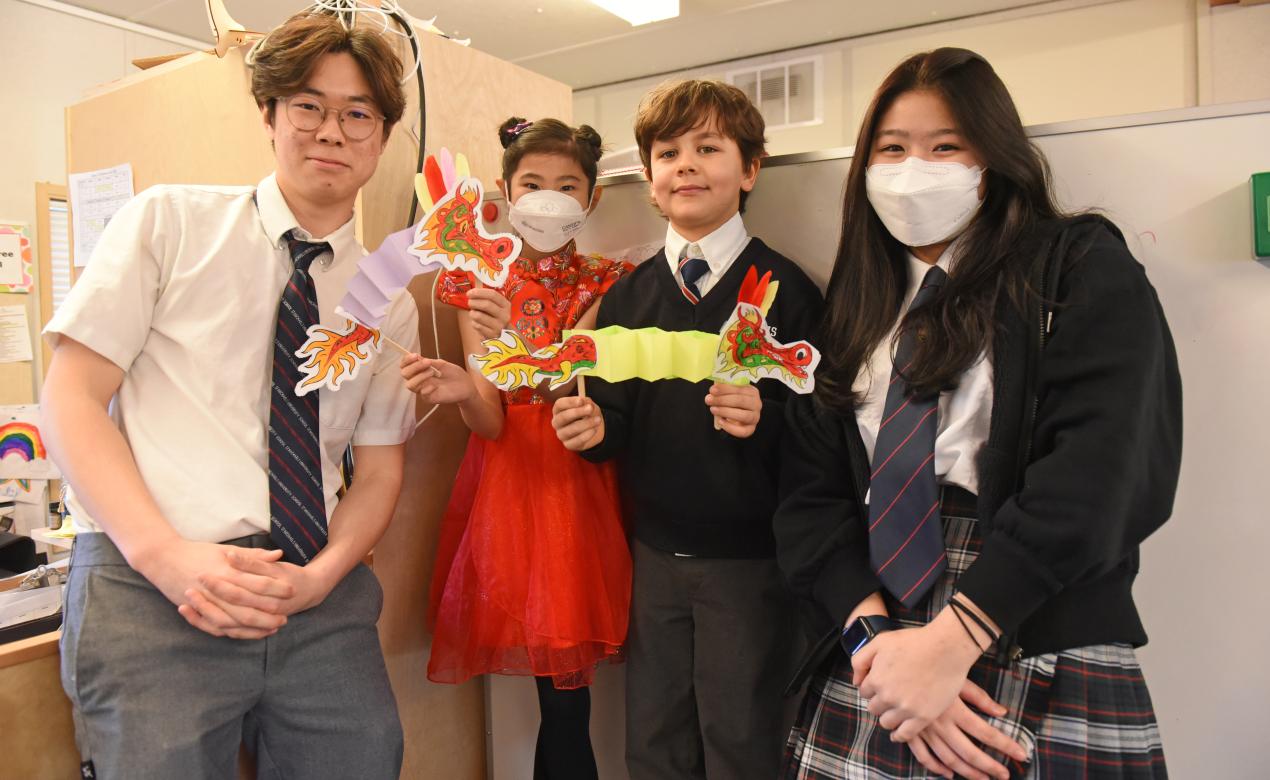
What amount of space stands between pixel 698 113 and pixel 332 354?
2.54 feet

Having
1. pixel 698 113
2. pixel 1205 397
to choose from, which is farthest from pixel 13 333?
pixel 1205 397

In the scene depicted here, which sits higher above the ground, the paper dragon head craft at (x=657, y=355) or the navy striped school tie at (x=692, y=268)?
the navy striped school tie at (x=692, y=268)

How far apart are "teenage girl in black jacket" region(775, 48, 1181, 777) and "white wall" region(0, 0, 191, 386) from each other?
14.8ft

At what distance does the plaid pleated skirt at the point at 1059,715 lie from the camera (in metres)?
1.04

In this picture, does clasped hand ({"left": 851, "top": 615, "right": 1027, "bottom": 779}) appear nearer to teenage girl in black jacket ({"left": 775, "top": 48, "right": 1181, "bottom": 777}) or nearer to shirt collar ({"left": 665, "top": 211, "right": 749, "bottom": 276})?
teenage girl in black jacket ({"left": 775, "top": 48, "right": 1181, "bottom": 777})

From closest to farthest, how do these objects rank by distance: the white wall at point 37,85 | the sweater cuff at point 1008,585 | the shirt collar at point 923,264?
the sweater cuff at point 1008,585 → the shirt collar at point 923,264 → the white wall at point 37,85

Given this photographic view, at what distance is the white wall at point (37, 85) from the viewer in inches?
174

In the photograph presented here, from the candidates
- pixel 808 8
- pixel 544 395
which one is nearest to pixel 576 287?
pixel 544 395

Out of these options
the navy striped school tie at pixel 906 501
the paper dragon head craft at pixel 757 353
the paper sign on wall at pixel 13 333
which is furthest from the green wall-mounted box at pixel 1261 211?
the paper sign on wall at pixel 13 333

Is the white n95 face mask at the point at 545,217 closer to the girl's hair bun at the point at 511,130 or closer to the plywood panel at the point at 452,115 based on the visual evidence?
the girl's hair bun at the point at 511,130

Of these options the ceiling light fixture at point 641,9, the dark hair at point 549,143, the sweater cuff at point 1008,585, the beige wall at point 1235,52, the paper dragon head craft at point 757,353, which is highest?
the ceiling light fixture at point 641,9

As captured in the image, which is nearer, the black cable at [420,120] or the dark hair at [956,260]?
the dark hair at [956,260]

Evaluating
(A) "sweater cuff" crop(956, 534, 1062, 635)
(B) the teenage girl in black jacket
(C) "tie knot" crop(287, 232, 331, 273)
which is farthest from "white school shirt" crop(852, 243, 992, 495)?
(C) "tie knot" crop(287, 232, 331, 273)

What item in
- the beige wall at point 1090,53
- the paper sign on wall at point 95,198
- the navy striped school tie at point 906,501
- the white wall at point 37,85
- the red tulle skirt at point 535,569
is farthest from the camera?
the white wall at point 37,85
